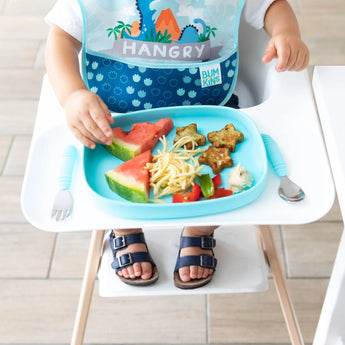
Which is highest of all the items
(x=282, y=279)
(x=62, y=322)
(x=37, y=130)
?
(x=37, y=130)

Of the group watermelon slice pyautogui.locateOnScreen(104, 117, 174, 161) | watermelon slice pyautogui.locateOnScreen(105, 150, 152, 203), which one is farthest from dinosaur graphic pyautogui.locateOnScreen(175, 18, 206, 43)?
watermelon slice pyautogui.locateOnScreen(105, 150, 152, 203)

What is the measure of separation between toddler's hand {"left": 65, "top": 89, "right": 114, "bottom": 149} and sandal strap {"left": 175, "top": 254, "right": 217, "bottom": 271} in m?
0.39

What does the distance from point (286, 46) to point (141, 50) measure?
286 millimetres

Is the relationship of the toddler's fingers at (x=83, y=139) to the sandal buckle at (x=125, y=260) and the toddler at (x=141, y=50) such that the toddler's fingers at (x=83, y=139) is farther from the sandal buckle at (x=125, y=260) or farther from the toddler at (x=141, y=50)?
the sandal buckle at (x=125, y=260)

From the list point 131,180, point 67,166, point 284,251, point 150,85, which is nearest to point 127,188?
point 131,180

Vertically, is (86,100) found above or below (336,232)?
above

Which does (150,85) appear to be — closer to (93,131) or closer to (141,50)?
(141,50)

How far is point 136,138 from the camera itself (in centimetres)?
85

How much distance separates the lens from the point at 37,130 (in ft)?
2.90

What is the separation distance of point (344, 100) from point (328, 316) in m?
0.36

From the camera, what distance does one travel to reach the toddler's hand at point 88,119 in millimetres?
831

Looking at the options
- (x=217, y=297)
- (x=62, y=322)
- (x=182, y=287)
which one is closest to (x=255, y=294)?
(x=217, y=297)

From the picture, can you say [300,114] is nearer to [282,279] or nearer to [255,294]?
[282,279]

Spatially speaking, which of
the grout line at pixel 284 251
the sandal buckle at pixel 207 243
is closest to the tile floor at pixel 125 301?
the grout line at pixel 284 251
